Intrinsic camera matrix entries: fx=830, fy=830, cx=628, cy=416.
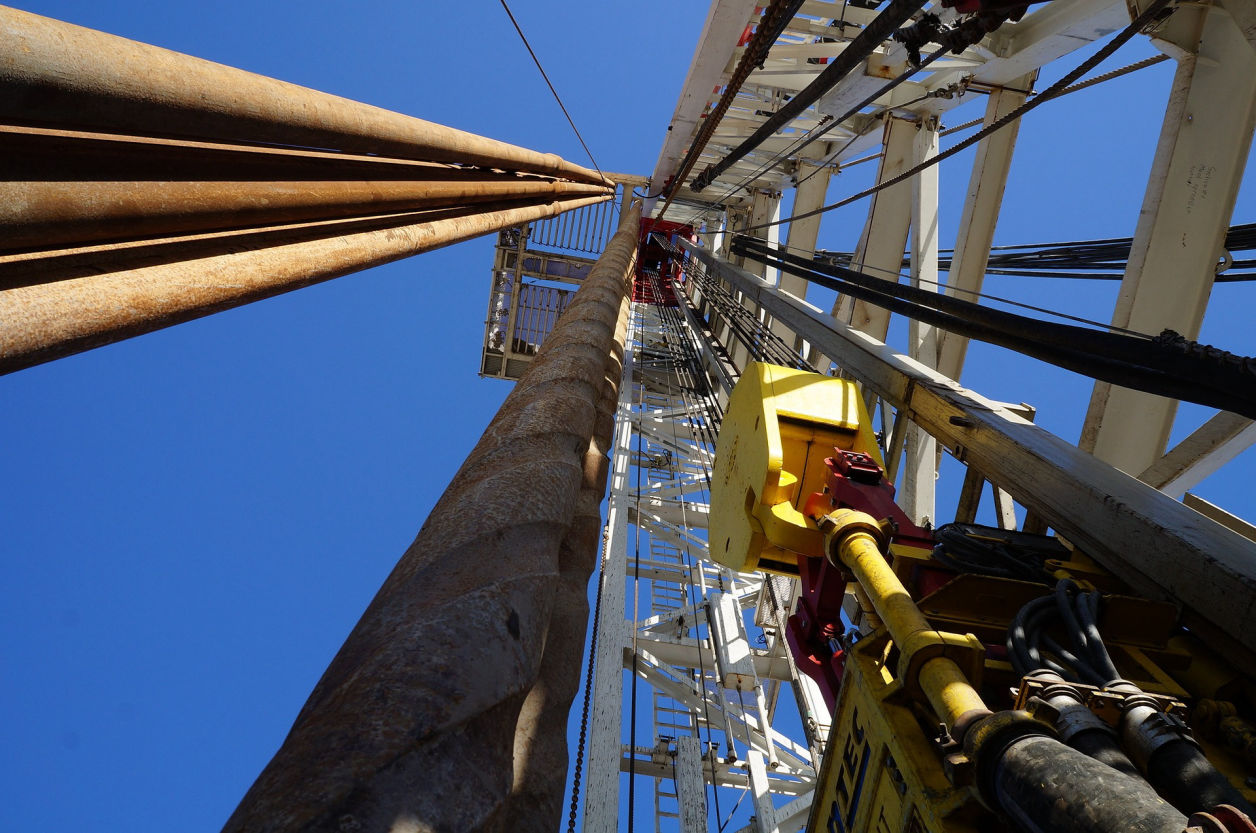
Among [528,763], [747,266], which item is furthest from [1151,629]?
[747,266]

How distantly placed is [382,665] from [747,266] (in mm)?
11978

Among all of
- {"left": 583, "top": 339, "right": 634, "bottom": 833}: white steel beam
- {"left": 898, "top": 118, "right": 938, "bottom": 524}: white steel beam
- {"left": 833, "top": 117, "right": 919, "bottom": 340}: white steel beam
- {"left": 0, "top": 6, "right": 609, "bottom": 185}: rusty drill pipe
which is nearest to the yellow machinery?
{"left": 898, "top": 118, "right": 938, "bottom": 524}: white steel beam

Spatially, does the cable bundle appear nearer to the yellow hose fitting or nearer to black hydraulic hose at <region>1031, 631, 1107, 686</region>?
black hydraulic hose at <region>1031, 631, 1107, 686</region>

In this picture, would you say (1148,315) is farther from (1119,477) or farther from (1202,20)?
(1119,477)

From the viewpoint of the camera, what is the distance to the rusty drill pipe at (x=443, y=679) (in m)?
0.79

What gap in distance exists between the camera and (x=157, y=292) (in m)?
1.29

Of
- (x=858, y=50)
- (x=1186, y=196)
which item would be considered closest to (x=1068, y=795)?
(x=858, y=50)

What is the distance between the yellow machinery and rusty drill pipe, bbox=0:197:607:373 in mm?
1409

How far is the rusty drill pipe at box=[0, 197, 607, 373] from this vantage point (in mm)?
1049

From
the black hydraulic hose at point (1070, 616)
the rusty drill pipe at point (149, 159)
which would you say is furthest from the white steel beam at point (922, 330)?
the rusty drill pipe at point (149, 159)

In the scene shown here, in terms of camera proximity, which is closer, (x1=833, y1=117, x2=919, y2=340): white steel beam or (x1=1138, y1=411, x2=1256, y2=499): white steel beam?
(x1=1138, y1=411, x2=1256, y2=499): white steel beam

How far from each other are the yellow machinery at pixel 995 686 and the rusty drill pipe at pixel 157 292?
1409 mm

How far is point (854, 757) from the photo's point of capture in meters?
1.83

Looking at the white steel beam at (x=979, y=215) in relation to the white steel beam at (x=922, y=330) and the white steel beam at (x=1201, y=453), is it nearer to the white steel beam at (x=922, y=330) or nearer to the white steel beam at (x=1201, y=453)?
the white steel beam at (x=922, y=330)
